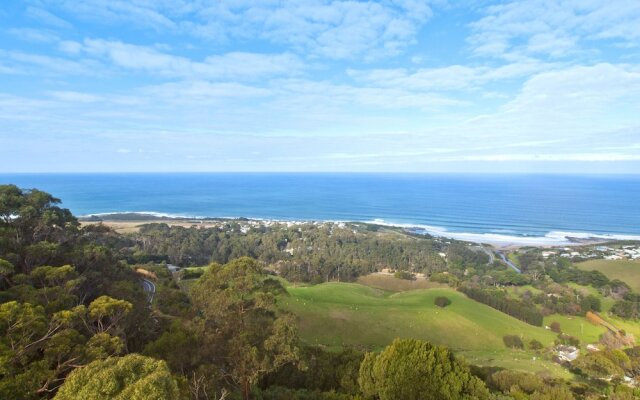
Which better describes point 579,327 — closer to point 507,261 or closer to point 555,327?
point 555,327

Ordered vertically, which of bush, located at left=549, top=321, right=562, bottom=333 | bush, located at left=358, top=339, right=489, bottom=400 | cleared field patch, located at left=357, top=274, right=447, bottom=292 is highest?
bush, located at left=358, top=339, right=489, bottom=400

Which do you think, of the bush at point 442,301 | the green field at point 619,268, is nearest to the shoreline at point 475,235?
the green field at point 619,268

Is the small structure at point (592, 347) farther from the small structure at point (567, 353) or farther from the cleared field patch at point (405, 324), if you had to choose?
the cleared field patch at point (405, 324)

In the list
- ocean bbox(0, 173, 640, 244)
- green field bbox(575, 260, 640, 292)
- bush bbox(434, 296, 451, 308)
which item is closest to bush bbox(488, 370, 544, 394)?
bush bbox(434, 296, 451, 308)

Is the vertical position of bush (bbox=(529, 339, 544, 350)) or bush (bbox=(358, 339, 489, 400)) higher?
bush (bbox=(358, 339, 489, 400))

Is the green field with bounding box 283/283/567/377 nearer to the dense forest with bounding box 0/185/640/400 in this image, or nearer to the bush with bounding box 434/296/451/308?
the bush with bounding box 434/296/451/308

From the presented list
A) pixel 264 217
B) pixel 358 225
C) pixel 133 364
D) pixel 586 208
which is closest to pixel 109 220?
pixel 264 217

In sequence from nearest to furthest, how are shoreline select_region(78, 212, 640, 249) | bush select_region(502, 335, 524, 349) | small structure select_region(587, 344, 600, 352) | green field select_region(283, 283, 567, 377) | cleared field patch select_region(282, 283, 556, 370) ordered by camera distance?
green field select_region(283, 283, 567, 377) → cleared field patch select_region(282, 283, 556, 370) → small structure select_region(587, 344, 600, 352) → bush select_region(502, 335, 524, 349) → shoreline select_region(78, 212, 640, 249)

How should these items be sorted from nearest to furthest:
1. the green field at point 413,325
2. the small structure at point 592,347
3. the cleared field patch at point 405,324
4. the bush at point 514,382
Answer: the bush at point 514,382 < the green field at point 413,325 < the cleared field patch at point 405,324 < the small structure at point 592,347
